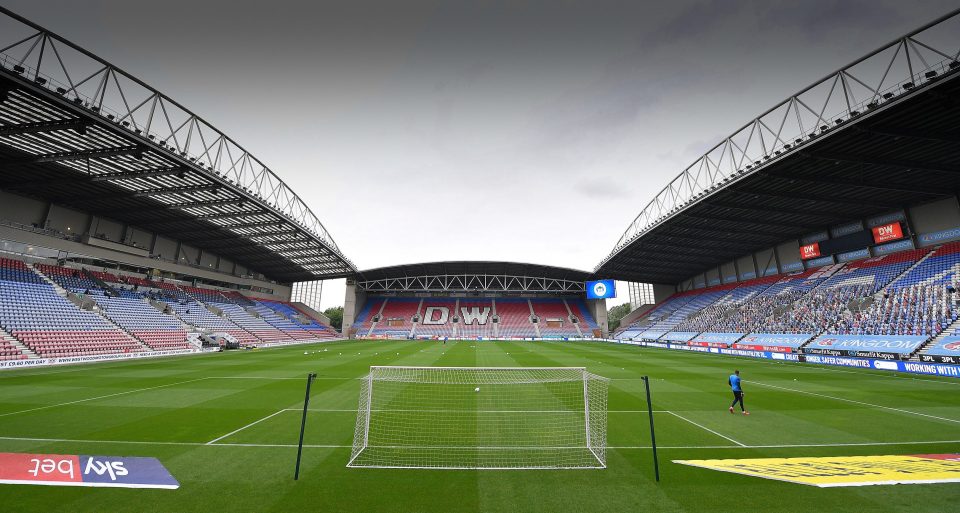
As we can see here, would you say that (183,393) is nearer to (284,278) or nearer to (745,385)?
(745,385)

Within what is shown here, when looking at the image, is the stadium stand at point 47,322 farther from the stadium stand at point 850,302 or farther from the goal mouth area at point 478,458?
the stadium stand at point 850,302

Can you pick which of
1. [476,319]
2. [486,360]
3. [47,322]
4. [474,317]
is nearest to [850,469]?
[486,360]

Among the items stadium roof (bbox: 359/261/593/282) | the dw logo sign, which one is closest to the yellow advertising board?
the dw logo sign

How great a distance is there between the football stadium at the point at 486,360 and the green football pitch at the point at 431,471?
2.9 inches

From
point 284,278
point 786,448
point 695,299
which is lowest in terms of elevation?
point 786,448

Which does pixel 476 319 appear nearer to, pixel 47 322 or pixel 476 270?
pixel 476 270

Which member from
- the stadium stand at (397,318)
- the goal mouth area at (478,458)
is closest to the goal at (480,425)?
the goal mouth area at (478,458)

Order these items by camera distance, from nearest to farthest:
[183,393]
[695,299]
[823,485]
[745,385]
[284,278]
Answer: [823,485] → [183,393] → [745,385] → [695,299] → [284,278]

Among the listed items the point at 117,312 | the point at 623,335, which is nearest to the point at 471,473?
the point at 117,312

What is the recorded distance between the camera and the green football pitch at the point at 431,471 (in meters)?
5.37

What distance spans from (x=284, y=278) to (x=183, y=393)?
52.5 metres

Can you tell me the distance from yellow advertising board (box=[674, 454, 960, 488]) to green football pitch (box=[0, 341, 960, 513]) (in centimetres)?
25

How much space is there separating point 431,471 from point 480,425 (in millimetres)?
3238

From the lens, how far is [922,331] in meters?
21.8
